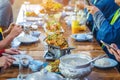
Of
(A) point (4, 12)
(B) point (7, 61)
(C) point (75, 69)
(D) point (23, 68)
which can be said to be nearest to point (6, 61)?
(B) point (7, 61)

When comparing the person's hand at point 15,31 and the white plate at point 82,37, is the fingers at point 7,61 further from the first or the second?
the white plate at point 82,37

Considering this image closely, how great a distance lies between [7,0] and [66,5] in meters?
0.78

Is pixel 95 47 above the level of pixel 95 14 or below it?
below

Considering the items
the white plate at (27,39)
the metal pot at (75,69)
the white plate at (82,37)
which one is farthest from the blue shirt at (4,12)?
the metal pot at (75,69)

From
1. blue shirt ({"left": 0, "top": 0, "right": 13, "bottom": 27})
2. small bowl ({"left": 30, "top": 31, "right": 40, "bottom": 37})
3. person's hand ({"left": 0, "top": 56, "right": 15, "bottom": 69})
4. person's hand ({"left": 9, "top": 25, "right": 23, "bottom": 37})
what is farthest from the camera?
blue shirt ({"left": 0, "top": 0, "right": 13, "bottom": 27})

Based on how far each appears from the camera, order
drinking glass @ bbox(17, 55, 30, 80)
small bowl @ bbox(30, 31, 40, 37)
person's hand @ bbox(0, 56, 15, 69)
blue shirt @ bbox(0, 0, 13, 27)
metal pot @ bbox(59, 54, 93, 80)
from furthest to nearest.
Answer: blue shirt @ bbox(0, 0, 13, 27)
small bowl @ bbox(30, 31, 40, 37)
person's hand @ bbox(0, 56, 15, 69)
drinking glass @ bbox(17, 55, 30, 80)
metal pot @ bbox(59, 54, 93, 80)

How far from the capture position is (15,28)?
85.6 inches

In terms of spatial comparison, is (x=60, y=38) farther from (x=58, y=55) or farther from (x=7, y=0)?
(x=7, y=0)

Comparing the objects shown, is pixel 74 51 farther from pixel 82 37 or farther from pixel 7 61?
pixel 7 61

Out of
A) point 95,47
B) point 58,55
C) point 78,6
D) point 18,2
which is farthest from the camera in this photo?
point 18,2

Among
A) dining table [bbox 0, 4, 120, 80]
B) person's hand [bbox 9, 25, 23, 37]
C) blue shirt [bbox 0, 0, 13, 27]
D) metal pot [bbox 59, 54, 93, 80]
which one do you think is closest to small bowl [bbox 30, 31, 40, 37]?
dining table [bbox 0, 4, 120, 80]

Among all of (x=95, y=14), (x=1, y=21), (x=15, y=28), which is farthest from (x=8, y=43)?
(x=1, y=21)

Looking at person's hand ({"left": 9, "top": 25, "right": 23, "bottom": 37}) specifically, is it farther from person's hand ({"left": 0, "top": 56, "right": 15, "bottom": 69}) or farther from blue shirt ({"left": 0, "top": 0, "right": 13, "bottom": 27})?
blue shirt ({"left": 0, "top": 0, "right": 13, "bottom": 27})

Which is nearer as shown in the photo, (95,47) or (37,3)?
(95,47)
